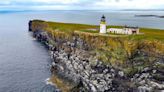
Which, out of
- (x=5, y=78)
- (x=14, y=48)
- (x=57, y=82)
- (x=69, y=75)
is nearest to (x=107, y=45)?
(x=69, y=75)

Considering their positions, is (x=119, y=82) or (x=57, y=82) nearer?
(x=119, y=82)

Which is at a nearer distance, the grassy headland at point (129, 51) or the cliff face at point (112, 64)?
the cliff face at point (112, 64)

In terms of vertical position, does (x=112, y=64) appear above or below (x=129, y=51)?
below

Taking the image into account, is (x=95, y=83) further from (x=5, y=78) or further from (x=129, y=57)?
(x=5, y=78)

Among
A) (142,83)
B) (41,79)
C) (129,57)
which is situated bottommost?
(41,79)

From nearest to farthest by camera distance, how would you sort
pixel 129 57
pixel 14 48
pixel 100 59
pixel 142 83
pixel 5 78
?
1. pixel 142 83
2. pixel 129 57
3. pixel 100 59
4. pixel 5 78
5. pixel 14 48

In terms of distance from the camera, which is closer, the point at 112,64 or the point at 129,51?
the point at 129,51

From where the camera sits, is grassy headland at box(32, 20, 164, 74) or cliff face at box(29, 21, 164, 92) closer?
cliff face at box(29, 21, 164, 92)

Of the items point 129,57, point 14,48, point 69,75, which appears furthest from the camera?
point 14,48
